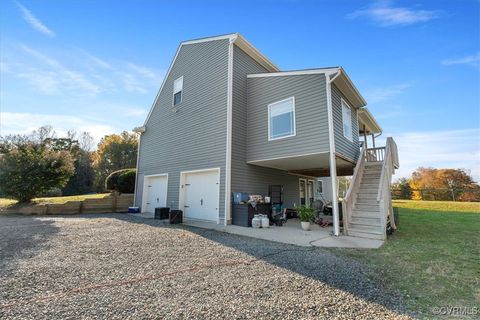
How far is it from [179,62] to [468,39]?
38.8 feet

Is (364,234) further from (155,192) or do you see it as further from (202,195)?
(155,192)

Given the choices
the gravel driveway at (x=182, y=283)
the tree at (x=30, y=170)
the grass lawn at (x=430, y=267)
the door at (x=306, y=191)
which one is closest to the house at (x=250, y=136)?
the door at (x=306, y=191)

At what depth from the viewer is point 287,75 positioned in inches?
351

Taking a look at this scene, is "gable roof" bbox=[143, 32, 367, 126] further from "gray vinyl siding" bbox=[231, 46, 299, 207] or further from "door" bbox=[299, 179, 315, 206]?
"door" bbox=[299, 179, 315, 206]

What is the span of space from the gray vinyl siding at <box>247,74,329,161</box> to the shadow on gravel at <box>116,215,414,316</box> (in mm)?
3735

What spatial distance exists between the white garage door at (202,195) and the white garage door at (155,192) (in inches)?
73.8

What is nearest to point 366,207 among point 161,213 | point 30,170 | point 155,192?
point 161,213

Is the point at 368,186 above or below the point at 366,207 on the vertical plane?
above

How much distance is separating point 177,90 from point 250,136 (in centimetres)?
540

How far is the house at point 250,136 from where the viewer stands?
7878 millimetres

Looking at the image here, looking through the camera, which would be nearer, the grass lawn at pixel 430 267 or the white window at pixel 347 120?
the grass lawn at pixel 430 267

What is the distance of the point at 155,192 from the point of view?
12750 millimetres

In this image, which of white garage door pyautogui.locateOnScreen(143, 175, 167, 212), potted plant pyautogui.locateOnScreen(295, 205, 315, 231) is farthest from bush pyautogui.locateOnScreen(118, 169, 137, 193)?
potted plant pyautogui.locateOnScreen(295, 205, 315, 231)

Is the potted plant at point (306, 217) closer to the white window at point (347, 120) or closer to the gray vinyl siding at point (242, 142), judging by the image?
the gray vinyl siding at point (242, 142)
